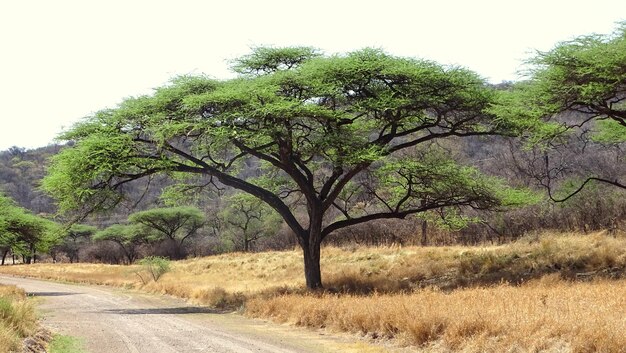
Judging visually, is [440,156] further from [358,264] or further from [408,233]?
[408,233]

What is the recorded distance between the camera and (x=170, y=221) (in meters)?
82.3

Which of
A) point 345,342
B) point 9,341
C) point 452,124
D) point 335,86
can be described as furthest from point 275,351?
point 452,124

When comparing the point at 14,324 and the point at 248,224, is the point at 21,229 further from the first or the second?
the point at 14,324

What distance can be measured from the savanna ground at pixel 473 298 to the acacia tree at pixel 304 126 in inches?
112

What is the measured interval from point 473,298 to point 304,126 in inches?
433

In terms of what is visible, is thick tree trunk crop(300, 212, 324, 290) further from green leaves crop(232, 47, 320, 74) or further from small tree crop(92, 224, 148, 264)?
small tree crop(92, 224, 148, 264)

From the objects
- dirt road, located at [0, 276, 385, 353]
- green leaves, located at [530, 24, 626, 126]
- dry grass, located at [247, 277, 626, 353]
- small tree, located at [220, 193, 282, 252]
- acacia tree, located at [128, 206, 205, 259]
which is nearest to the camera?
dry grass, located at [247, 277, 626, 353]

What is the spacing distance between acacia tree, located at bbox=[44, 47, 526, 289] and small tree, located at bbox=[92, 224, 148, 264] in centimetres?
6129

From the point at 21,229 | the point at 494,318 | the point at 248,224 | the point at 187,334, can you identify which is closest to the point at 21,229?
the point at 21,229

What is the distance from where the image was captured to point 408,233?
4984cm

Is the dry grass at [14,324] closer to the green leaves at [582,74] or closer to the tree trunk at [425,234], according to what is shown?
the green leaves at [582,74]

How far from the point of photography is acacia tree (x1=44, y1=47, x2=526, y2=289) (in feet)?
70.8

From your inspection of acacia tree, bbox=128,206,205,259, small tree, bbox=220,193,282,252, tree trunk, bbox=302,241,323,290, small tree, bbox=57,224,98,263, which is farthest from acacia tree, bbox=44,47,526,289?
small tree, bbox=57,224,98,263

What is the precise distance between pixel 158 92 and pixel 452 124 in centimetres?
1176
